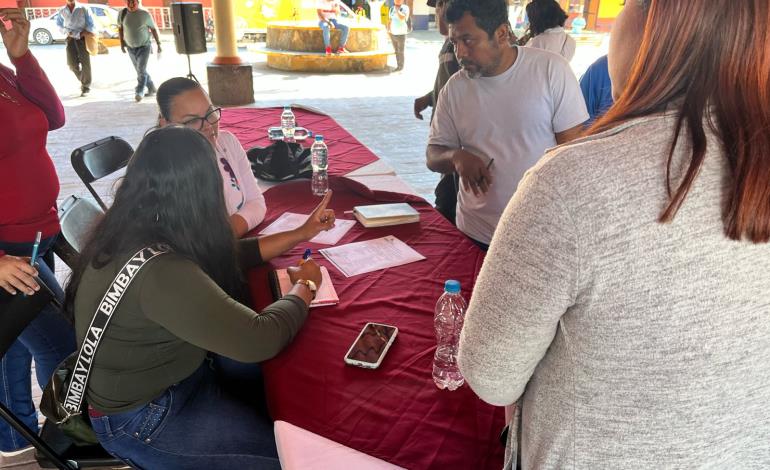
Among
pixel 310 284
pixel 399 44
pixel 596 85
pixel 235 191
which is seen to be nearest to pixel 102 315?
pixel 310 284

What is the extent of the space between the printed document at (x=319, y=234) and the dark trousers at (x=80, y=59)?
7.23m

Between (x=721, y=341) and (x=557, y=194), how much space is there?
0.89ft

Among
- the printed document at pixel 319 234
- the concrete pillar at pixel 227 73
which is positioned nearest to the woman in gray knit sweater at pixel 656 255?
the printed document at pixel 319 234

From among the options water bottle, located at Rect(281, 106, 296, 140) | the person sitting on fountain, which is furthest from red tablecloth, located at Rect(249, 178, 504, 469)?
the person sitting on fountain

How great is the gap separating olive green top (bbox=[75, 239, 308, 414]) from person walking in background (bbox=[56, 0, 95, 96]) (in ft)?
26.2

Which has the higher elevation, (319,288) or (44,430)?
(319,288)

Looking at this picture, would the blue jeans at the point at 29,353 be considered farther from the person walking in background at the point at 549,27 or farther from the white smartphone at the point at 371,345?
the person walking in background at the point at 549,27

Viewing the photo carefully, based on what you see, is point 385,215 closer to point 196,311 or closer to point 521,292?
point 196,311

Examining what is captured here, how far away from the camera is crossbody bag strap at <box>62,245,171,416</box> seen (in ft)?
3.85

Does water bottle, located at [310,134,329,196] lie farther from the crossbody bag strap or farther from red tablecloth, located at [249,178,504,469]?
the crossbody bag strap

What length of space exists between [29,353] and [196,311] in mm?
1134

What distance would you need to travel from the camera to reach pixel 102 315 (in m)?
1.19

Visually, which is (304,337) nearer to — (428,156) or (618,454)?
(618,454)

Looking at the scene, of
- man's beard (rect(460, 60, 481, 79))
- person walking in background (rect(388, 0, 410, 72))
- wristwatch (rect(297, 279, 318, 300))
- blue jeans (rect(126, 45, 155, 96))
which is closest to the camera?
wristwatch (rect(297, 279, 318, 300))
